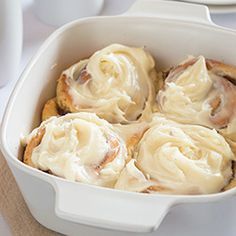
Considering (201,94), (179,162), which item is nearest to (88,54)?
(201,94)

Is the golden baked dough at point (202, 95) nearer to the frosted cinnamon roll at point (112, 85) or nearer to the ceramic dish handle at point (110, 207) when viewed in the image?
the frosted cinnamon roll at point (112, 85)

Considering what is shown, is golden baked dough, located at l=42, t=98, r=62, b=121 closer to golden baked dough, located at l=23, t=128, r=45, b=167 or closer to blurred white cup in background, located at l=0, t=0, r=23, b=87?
golden baked dough, located at l=23, t=128, r=45, b=167

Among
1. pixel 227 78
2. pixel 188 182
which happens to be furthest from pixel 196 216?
pixel 227 78

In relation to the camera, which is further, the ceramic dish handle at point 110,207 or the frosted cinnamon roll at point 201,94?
the frosted cinnamon roll at point 201,94

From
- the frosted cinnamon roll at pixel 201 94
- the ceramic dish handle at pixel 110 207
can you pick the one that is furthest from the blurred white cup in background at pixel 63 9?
the ceramic dish handle at pixel 110 207

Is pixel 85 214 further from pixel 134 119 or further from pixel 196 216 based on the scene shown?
pixel 134 119

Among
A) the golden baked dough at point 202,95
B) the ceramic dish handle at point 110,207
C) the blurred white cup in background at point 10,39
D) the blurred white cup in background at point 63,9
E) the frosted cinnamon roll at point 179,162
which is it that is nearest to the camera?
the ceramic dish handle at point 110,207

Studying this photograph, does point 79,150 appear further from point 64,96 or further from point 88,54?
point 88,54

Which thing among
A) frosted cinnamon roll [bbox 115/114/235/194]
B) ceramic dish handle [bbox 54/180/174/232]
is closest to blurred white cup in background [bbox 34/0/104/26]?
frosted cinnamon roll [bbox 115/114/235/194]
